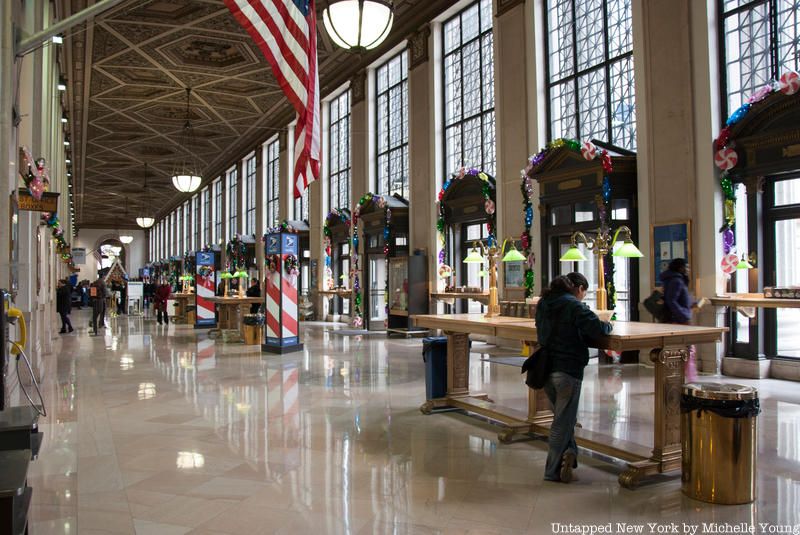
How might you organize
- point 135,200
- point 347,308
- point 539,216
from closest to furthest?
point 539,216, point 347,308, point 135,200

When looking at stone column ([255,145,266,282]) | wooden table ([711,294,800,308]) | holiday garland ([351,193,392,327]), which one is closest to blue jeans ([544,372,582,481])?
wooden table ([711,294,800,308])

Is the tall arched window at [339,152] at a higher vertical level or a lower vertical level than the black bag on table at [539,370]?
higher

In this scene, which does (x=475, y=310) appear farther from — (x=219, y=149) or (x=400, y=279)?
(x=219, y=149)

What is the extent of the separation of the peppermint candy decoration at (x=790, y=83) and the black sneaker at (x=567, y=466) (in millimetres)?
5735

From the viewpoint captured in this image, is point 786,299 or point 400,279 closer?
point 786,299

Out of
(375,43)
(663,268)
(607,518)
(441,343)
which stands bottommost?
(607,518)

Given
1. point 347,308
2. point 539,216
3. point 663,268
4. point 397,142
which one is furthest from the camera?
point 347,308

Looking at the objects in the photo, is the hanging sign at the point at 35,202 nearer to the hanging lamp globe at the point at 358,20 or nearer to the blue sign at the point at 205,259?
the hanging lamp globe at the point at 358,20

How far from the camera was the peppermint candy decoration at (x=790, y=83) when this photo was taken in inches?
293

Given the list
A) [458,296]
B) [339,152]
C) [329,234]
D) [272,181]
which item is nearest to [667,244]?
[458,296]

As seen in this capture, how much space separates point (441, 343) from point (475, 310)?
7.72m

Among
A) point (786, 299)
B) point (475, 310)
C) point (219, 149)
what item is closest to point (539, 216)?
point (475, 310)

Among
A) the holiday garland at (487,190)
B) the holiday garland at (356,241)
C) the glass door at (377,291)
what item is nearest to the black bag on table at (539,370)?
the holiday garland at (487,190)

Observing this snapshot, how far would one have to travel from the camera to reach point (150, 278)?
43250 mm
